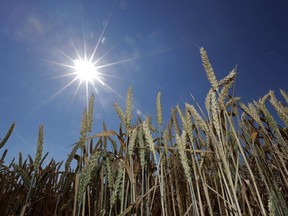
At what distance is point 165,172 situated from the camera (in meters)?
1.67

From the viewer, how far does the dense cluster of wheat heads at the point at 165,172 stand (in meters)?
1.31

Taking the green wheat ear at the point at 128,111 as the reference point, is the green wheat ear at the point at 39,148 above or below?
below

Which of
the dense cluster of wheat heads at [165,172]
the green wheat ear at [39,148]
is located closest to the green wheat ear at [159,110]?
the dense cluster of wheat heads at [165,172]

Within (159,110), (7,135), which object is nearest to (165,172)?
(159,110)

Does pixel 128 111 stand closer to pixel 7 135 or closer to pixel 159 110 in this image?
pixel 159 110

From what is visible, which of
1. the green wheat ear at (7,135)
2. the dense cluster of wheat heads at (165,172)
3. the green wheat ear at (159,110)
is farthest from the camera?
the green wheat ear at (7,135)

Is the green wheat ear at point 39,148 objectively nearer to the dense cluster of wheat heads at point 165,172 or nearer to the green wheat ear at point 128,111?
the dense cluster of wheat heads at point 165,172

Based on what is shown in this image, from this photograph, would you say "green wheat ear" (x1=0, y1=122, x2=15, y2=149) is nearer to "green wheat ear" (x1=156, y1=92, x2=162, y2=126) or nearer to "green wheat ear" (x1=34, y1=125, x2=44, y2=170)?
"green wheat ear" (x1=34, y1=125, x2=44, y2=170)

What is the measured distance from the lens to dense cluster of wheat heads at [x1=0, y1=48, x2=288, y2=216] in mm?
1313

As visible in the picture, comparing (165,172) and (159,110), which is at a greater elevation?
(159,110)

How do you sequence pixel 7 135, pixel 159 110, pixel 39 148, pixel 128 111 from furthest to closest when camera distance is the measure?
pixel 7 135
pixel 159 110
pixel 128 111
pixel 39 148

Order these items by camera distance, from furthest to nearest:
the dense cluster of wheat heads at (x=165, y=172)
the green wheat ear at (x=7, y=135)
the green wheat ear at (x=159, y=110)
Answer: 1. the green wheat ear at (x=7, y=135)
2. the green wheat ear at (x=159, y=110)
3. the dense cluster of wheat heads at (x=165, y=172)

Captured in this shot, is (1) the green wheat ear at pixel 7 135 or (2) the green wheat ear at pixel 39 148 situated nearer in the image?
(2) the green wheat ear at pixel 39 148

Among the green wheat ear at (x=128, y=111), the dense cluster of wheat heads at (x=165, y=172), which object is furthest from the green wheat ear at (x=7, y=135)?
the green wheat ear at (x=128, y=111)
